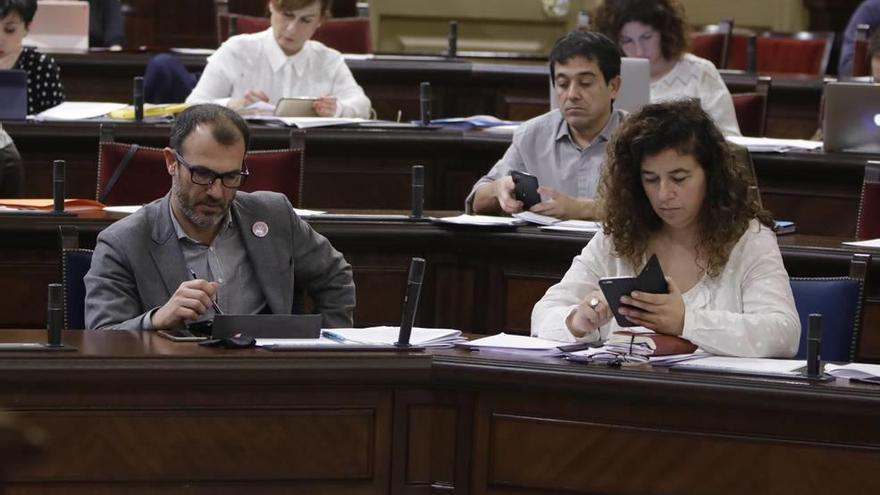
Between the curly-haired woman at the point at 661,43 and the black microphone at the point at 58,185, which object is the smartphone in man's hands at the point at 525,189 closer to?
the black microphone at the point at 58,185

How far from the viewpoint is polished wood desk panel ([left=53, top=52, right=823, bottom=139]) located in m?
6.88

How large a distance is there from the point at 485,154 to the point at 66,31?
244 cm

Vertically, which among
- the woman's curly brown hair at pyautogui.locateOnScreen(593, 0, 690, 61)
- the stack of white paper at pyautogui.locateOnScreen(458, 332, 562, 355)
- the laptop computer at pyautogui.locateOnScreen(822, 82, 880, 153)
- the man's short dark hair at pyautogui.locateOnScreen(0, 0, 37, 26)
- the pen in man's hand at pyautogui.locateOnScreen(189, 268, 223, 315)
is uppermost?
the woman's curly brown hair at pyautogui.locateOnScreen(593, 0, 690, 61)

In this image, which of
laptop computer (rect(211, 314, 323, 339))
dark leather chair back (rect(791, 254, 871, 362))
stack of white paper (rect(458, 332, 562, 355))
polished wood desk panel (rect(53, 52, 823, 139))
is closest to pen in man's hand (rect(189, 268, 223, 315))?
laptop computer (rect(211, 314, 323, 339))

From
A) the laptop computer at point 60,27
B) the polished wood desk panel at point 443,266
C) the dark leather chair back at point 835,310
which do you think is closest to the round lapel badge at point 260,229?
the polished wood desk panel at point 443,266

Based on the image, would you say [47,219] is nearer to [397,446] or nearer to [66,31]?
[397,446]

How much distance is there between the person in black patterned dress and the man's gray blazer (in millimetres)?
2712

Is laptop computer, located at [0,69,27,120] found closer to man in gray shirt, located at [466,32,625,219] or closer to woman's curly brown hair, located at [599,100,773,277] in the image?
man in gray shirt, located at [466,32,625,219]

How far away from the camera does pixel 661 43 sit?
5.80 meters

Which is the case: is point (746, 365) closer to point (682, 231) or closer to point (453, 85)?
point (682, 231)

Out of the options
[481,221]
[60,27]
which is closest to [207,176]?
[481,221]

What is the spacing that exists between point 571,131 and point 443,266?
0.64 m

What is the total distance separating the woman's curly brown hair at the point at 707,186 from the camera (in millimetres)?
3096

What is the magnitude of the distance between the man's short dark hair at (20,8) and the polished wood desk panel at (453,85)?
1.00 meters
